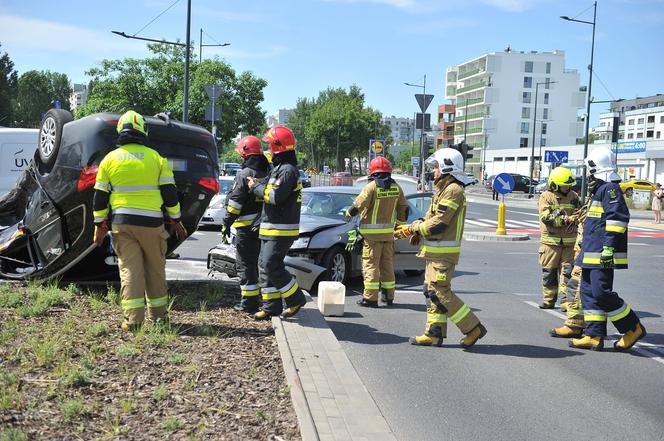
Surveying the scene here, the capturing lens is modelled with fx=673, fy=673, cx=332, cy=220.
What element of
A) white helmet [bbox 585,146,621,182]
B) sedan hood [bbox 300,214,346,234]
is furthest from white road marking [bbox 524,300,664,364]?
sedan hood [bbox 300,214,346,234]

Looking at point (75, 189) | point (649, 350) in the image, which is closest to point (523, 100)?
point (649, 350)

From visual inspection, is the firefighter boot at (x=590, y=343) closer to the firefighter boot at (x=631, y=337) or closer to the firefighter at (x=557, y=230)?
the firefighter boot at (x=631, y=337)

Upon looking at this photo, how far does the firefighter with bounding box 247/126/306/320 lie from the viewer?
21.8 ft

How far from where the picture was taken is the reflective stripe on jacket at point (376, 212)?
28.6ft

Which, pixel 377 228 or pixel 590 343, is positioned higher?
pixel 377 228

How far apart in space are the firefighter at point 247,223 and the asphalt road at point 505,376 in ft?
3.42

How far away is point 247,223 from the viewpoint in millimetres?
7148

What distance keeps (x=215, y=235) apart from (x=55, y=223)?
9694 millimetres

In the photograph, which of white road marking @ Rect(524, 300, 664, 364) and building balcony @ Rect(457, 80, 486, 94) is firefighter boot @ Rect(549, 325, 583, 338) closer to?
white road marking @ Rect(524, 300, 664, 364)

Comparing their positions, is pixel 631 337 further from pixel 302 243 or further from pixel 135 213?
pixel 135 213

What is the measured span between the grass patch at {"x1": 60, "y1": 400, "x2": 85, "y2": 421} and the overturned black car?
3.27m

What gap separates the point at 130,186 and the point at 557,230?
5.56 meters

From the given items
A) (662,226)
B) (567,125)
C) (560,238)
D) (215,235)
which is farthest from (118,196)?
(567,125)

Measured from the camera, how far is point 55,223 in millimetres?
7125
